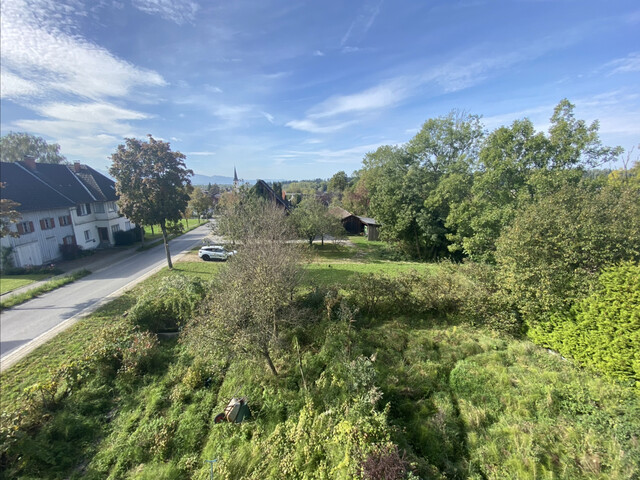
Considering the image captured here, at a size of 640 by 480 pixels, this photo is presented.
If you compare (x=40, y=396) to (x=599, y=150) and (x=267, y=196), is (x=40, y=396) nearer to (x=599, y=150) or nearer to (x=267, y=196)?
(x=267, y=196)

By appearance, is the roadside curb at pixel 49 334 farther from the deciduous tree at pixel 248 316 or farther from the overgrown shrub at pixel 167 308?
the deciduous tree at pixel 248 316

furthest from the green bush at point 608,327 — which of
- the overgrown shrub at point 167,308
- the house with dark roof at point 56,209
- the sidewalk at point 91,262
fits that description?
the house with dark roof at point 56,209

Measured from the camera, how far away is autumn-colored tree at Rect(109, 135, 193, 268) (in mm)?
17656

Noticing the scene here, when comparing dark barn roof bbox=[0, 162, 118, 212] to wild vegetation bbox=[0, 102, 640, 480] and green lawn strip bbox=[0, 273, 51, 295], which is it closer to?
green lawn strip bbox=[0, 273, 51, 295]

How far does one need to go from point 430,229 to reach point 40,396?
2388 centimetres

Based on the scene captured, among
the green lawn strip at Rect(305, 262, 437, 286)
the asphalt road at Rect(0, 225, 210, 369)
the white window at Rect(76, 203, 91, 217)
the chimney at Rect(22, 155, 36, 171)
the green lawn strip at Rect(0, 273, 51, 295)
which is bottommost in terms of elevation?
the green lawn strip at Rect(305, 262, 437, 286)

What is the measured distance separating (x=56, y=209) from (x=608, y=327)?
34893 mm

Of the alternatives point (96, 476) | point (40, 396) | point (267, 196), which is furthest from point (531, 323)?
point (267, 196)

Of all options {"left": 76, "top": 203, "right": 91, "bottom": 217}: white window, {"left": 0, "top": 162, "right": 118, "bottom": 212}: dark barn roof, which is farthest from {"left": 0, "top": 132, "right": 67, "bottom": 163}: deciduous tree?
{"left": 76, "top": 203, "right": 91, "bottom": 217}: white window

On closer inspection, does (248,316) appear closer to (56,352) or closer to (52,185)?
(56,352)

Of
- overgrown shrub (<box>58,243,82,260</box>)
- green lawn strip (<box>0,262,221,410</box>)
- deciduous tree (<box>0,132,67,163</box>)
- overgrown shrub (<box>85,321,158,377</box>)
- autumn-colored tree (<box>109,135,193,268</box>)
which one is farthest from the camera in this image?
deciduous tree (<box>0,132,67,163</box>)

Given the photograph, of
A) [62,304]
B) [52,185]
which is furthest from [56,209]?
[62,304]

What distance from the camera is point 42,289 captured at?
51.1 feet

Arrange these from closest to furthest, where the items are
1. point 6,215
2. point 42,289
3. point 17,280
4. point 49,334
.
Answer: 1. point 49,334
2. point 6,215
3. point 42,289
4. point 17,280
